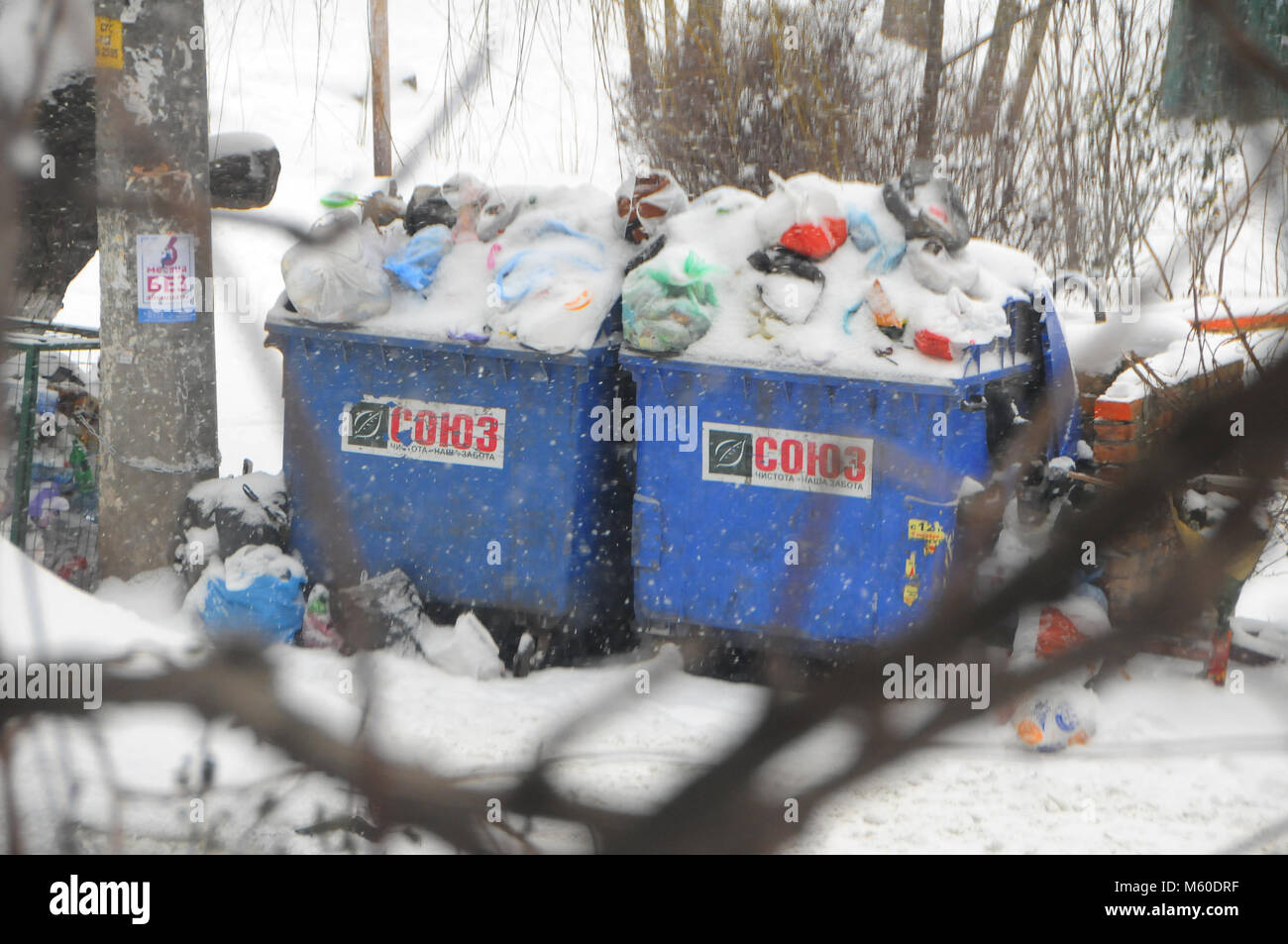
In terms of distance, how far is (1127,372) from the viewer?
496cm

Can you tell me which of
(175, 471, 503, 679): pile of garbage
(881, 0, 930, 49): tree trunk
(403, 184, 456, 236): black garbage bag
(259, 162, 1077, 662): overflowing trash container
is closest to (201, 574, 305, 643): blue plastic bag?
(175, 471, 503, 679): pile of garbage

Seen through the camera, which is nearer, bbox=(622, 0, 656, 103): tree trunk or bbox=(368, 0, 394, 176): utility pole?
bbox=(368, 0, 394, 176): utility pole


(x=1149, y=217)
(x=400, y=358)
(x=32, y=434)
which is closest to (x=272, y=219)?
(x=400, y=358)

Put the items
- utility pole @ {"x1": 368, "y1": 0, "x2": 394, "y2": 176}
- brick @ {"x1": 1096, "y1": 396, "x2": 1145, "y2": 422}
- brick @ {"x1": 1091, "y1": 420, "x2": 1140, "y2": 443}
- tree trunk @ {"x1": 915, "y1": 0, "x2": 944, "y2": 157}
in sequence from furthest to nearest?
1. tree trunk @ {"x1": 915, "y1": 0, "x2": 944, "y2": 157}
2. brick @ {"x1": 1096, "y1": 396, "x2": 1145, "y2": 422}
3. brick @ {"x1": 1091, "y1": 420, "x2": 1140, "y2": 443}
4. utility pole @ {"x1": 368, "y1": 0, "x2": 394, "y2": 176}

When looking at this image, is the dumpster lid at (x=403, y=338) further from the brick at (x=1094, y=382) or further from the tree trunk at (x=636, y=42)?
the brick at (x=1094, y=382)

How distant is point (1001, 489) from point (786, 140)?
23.4 ft

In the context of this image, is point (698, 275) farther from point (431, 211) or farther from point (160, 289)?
point (160, 289)

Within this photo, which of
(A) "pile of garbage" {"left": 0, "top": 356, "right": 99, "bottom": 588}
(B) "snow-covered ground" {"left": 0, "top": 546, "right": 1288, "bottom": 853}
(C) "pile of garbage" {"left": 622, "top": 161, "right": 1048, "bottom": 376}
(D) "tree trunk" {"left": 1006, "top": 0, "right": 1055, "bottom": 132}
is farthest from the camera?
(A) "pile of garbage" {"left": 0, "top": 356, "right": 99, "bottom": 588}

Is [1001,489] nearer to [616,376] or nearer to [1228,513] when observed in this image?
[1228,513]

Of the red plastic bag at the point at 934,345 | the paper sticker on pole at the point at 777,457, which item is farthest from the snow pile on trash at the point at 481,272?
the red plastic bag at the point at 934,345

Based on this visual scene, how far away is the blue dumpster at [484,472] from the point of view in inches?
181

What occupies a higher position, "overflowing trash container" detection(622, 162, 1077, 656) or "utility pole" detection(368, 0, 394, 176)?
"utility pole" detection(368, 0, 394, 176)

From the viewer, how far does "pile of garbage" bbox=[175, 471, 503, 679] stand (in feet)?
14.9

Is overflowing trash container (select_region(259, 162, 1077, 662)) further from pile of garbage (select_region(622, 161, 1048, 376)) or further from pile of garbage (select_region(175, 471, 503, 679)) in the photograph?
pile of garbage (select_region(175, 471, 503, 679))
